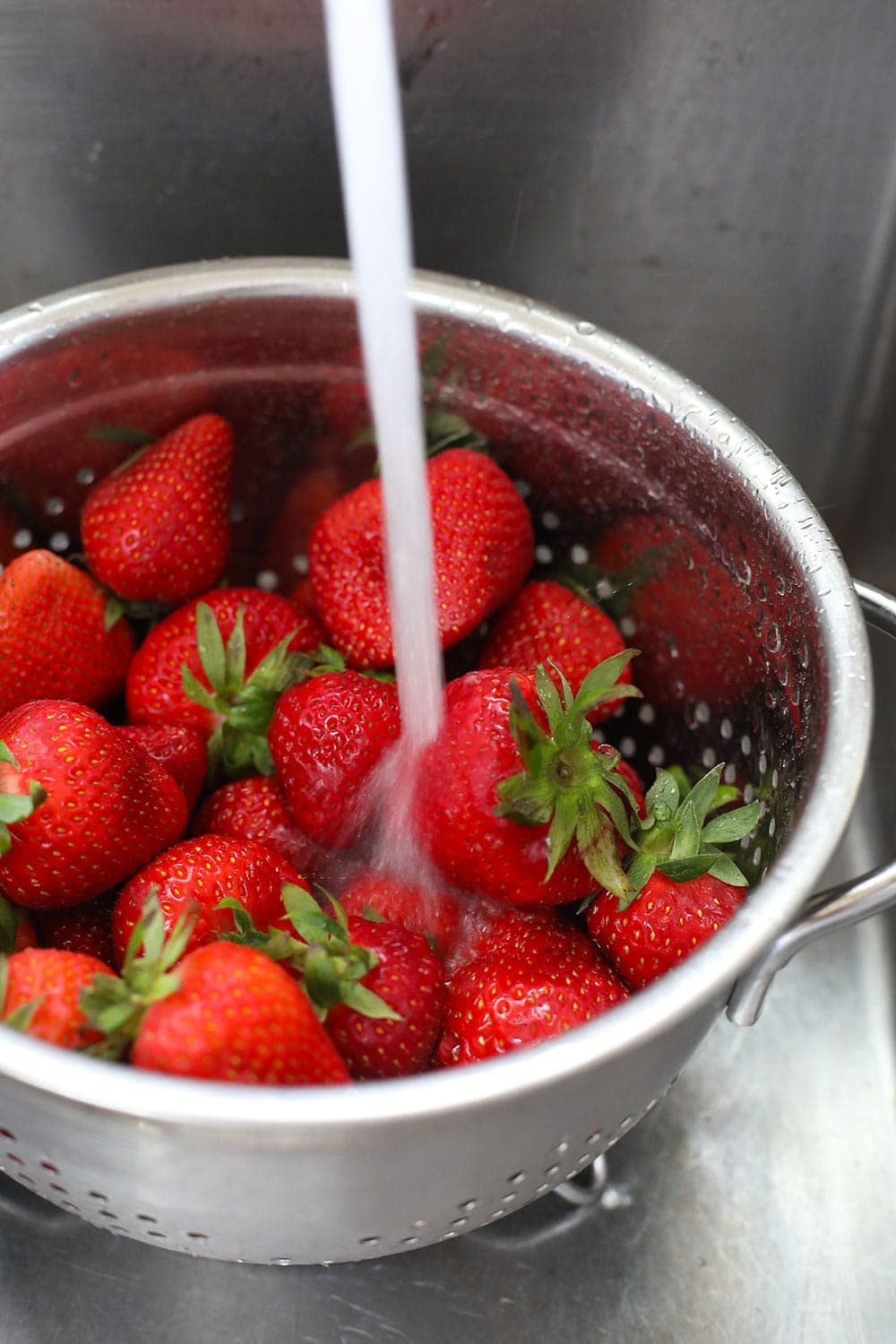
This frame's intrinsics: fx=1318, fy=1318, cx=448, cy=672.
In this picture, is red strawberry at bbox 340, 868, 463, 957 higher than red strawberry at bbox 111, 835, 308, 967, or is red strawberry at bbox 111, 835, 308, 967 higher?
red strawberry at bbox 111, 835, 308, 967

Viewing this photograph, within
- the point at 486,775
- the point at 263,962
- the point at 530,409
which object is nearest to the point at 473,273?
the point at 530,409

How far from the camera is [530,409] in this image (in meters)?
0.70

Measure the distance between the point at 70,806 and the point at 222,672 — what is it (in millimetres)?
144

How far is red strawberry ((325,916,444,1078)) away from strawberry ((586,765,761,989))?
0.09m

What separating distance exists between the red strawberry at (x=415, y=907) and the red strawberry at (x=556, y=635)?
0.14 metres

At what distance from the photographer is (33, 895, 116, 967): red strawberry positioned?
606mm

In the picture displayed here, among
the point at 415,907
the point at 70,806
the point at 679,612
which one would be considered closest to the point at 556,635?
the point at 679,612

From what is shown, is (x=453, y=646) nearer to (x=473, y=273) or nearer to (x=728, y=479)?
(x=728, y=479)

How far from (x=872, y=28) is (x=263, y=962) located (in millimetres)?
645

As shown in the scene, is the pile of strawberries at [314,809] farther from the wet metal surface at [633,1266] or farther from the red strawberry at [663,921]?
the wet metal surface at [633,1266]

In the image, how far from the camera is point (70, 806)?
56 centimetres

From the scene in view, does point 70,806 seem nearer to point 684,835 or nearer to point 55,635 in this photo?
point 55,635

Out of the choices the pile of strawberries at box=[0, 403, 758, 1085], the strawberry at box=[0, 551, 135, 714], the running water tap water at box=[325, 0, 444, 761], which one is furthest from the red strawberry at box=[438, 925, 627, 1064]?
the strawberry at box=[0, 551, 135, 714]

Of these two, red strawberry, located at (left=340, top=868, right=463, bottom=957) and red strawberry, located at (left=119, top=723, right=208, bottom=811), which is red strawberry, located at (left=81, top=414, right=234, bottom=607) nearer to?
red strawberry, located at (left=119, top=723, right=208, bottom=811)
